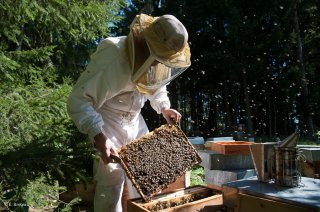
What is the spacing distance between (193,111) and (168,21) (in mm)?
16118

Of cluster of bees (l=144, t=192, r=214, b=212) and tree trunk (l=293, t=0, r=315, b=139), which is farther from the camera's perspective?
tree trunk (l=293, t=0, r=315, b=139)

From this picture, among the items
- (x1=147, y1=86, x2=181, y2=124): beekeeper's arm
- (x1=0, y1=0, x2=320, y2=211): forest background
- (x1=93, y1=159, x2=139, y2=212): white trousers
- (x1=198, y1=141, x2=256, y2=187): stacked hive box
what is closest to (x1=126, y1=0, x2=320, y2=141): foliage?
(x1=0, y1=0, x2=320, y2=211): forest background

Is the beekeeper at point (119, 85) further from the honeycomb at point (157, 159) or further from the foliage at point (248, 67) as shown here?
the foliage at point (248, 67)

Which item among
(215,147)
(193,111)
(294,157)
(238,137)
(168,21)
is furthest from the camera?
(193,111)

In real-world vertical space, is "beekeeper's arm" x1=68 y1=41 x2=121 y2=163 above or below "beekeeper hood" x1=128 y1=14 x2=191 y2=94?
below

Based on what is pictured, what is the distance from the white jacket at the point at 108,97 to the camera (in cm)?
196

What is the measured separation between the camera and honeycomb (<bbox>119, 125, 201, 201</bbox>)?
6.00ft

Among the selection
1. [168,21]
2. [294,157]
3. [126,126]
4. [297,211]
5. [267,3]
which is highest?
[267,3]

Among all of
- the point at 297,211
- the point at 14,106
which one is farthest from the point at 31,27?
the point at 297,211

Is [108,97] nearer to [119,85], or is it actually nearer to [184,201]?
[119,85]

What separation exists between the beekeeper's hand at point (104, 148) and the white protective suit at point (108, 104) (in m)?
0.04

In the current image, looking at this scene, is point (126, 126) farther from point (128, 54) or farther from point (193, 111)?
point (193, 111)

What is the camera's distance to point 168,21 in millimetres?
1978

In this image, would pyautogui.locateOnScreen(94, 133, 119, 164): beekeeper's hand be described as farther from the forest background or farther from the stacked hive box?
the forest background
